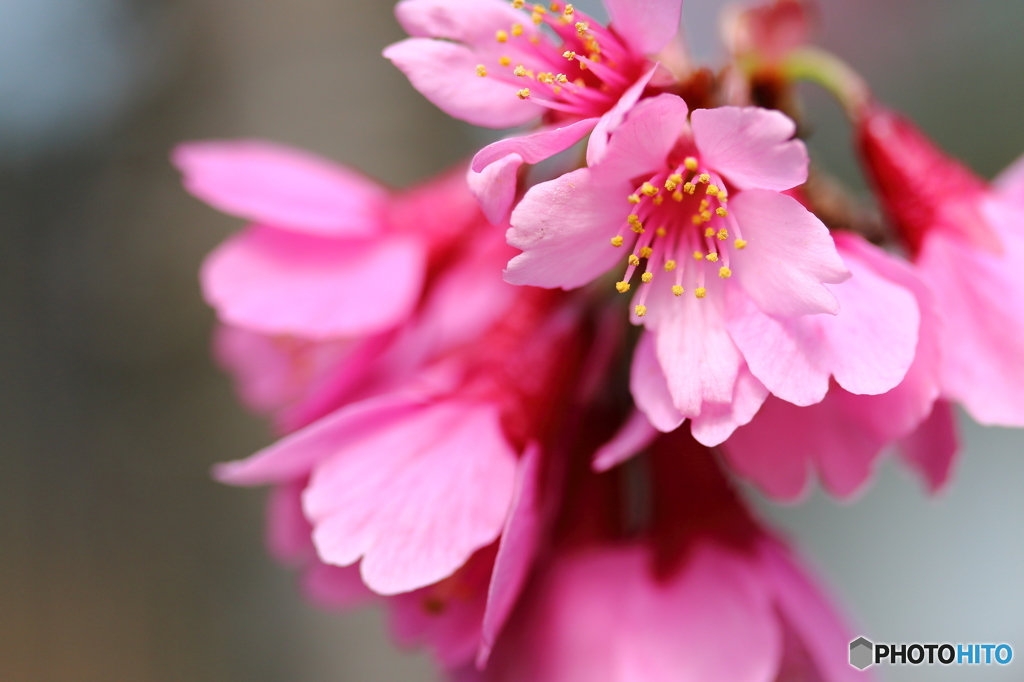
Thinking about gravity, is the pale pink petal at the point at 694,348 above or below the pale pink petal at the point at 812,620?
above

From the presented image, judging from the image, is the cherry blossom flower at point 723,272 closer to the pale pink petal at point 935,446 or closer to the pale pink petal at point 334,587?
the pale pink petal at point 935,446

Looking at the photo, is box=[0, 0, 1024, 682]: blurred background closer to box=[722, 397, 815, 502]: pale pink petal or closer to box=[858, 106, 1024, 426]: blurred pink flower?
box=[858, 106, 1024, 426]: blurred pink flower

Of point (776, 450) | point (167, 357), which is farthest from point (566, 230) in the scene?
point (167, 357)

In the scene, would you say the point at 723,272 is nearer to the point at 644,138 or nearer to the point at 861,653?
the point at 644,138

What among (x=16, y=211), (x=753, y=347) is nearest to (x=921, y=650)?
(x=753, y=347)

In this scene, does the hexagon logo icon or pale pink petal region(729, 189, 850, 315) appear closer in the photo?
pale pink petal region(729, 189, 850, 315)

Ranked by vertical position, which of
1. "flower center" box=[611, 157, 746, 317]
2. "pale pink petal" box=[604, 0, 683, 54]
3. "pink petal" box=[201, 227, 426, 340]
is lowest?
"pink petal" box=[201, 227, 426, 340]

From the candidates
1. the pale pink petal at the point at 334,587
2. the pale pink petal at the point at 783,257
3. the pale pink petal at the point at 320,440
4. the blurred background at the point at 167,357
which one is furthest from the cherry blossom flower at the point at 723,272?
the blurred background at the point at 167,357

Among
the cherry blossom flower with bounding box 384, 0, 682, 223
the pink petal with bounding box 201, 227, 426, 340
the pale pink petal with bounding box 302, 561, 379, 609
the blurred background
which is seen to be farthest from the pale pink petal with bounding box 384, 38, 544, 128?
the blurred background
